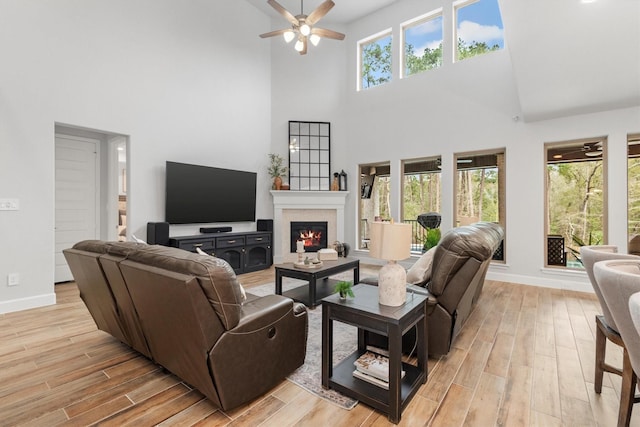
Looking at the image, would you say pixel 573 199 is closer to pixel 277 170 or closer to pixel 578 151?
pixel 578 151

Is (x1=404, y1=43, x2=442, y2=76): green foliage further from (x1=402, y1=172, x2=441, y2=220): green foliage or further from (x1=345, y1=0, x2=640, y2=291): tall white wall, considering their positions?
(x1=402, y1=172, x2=441, y2=220): green foliage

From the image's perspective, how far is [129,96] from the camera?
4391mm

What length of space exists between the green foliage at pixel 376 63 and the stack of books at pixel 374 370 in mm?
5842

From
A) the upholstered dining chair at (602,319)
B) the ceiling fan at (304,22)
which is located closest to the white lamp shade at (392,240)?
the upholstered dining chair at (602,319)

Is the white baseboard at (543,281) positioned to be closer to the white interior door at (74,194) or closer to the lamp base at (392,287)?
the lamp base at (392,287)

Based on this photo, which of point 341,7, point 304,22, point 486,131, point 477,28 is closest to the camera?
point 304,22

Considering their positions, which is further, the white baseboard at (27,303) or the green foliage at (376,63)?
the green foliage at (376,63)

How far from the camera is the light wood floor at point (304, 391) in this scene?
1656 millimetres

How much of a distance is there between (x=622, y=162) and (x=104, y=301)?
6.24 m

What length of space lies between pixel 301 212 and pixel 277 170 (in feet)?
3.39

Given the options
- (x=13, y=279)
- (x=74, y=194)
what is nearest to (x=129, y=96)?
(x=74, y=194)

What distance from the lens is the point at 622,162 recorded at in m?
4.10

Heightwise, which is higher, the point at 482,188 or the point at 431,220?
the point at 482,188

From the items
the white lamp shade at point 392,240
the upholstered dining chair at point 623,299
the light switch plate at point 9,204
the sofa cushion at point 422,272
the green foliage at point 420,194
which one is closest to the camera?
the upholstered dining chair at point 623,299
